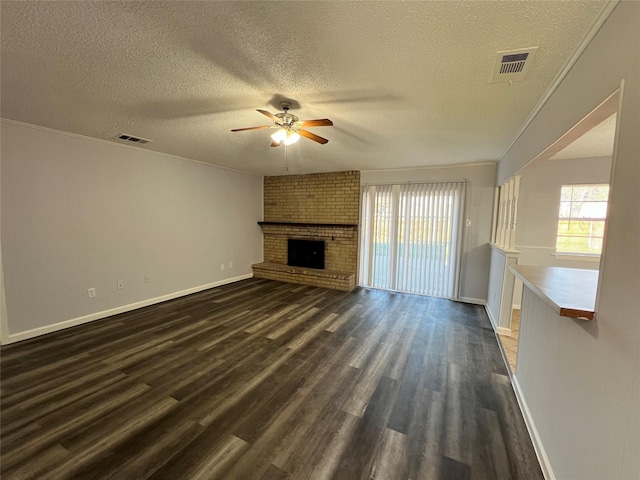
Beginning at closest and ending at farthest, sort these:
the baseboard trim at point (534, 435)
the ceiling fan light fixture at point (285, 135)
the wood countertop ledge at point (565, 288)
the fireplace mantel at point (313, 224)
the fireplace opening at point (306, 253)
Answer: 1. the wood countertop ledge at point (565, 288)
2. the baseboard trim at point (534, 435)
3. the ceiling fan light fixture at point (285, 135)
4. the fireplace mantel at point (313, 224)
5. the fireplace opening at point (306, 253)

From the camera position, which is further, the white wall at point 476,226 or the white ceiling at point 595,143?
the white wall at point 476,226

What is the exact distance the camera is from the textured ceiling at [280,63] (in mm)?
1275

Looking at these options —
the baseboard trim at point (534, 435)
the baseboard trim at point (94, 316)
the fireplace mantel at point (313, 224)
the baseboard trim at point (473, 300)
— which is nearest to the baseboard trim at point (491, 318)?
the baseboard trim at point (473, 300)

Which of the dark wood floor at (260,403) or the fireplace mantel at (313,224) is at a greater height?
the fireplace mantel at (313,224)

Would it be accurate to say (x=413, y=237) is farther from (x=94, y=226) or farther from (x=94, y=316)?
(x=94, y=316)

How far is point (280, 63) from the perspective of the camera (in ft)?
5.54

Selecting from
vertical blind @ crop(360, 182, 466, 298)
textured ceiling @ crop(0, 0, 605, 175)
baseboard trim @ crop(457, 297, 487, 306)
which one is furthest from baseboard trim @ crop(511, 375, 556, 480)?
vertical blind @ crop(360, 182, 466, 298)

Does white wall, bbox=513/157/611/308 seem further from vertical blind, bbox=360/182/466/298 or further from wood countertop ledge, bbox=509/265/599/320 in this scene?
wood countertop ledge, bbox=509/265/599/320

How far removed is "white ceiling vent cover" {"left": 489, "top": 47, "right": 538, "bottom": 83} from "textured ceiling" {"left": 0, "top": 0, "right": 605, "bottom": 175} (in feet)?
0.14

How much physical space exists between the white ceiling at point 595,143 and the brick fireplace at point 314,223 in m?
3.22

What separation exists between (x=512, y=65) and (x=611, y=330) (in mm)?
1562

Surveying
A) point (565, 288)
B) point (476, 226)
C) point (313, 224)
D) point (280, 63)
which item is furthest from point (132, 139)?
point (476, 226)

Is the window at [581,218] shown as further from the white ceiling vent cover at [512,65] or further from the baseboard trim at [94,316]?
the baseboard trim at [94,316]

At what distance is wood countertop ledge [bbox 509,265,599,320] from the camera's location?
3.90 ft
